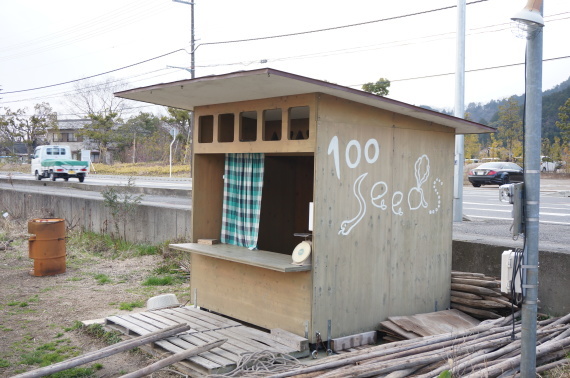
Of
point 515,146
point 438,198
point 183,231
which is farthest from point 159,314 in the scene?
point 515,146

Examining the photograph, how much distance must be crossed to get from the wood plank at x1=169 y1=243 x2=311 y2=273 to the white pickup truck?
24.4 meters

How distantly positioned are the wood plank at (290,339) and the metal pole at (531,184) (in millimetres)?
2170

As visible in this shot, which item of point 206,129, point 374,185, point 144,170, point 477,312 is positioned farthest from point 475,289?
point 144,170

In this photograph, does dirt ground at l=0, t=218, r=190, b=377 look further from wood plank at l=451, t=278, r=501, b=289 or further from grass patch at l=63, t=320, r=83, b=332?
wood plank at l=451, t=278, r=501, b=289

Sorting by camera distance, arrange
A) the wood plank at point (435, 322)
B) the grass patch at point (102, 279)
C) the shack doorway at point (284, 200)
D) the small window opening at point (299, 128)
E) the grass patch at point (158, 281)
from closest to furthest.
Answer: the wood plank at point (435, 322)
the small window opening at point (299, 128)
the shack doorway at point (284, 200)
the grass patch at point (158, 281)
the grass patch at point (102, 279)

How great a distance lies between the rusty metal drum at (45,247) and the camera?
10.5m

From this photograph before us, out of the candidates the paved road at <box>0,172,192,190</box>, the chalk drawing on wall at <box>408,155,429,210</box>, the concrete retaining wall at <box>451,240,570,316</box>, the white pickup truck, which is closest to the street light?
the chalk drawing on wall at <box>408,155,429,210</box>

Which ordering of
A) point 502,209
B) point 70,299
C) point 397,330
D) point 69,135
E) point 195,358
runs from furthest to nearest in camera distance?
1. point 69,135
2. point 502,209
3. point 70,299
4. point 397,330
5. point 195,358

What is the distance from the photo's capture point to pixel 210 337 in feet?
20.0

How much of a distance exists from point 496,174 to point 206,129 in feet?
76.0

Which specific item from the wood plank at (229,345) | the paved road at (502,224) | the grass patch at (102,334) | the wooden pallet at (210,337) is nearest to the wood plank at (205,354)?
the wooden pallet at (210,337)

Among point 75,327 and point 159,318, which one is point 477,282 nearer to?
point 159,318

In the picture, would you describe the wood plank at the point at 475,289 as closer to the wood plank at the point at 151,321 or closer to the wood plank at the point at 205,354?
the wood plank at the point at 205,354

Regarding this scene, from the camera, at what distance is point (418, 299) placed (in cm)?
705
